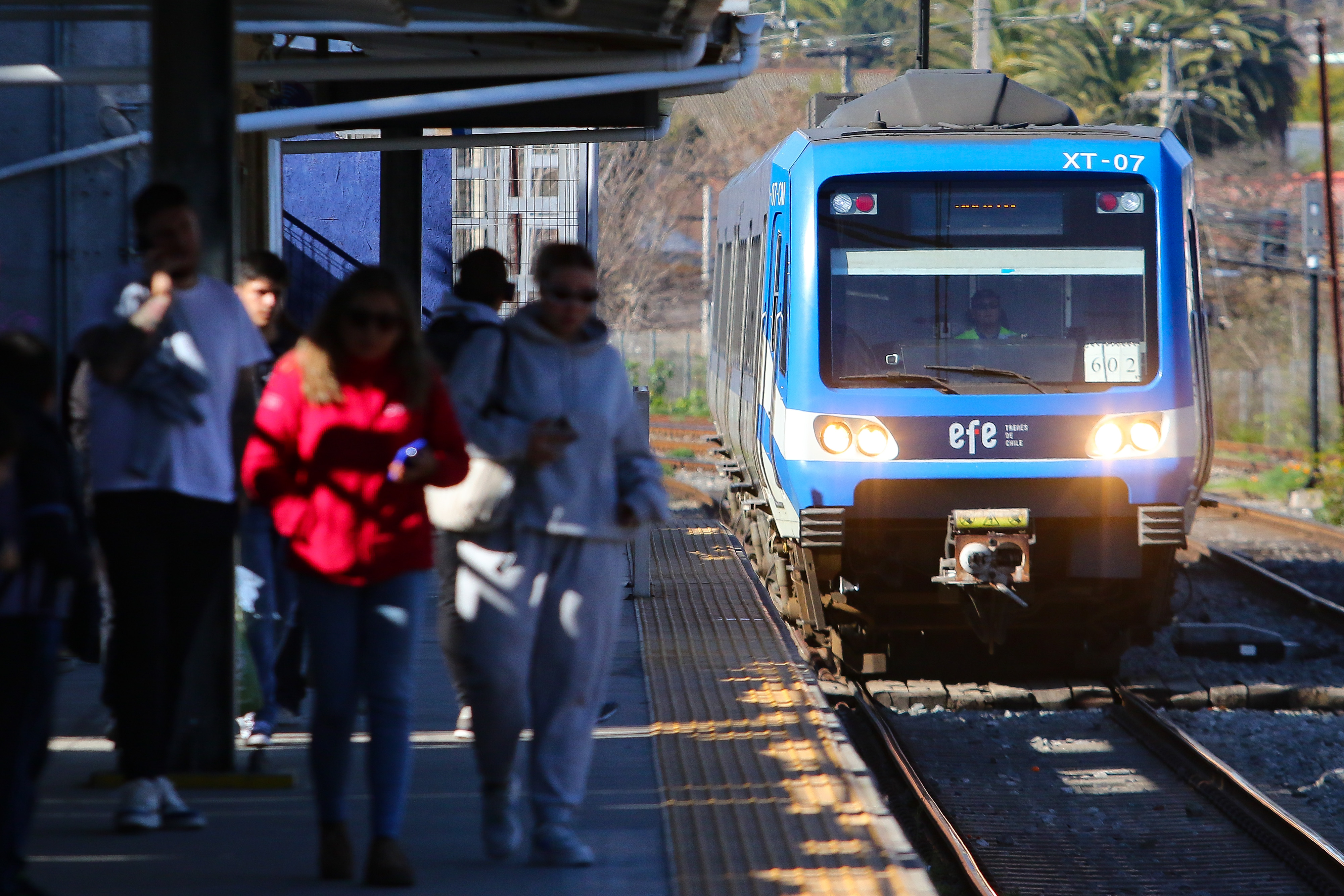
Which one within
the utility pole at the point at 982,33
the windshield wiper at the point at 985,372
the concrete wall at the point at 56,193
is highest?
the utility pole at the point at 982,33

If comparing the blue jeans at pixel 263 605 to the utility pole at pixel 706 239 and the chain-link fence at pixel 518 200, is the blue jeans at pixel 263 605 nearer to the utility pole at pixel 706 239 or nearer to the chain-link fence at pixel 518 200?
the chain-link fence at pixel 518 200

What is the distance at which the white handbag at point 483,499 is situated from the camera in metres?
4.30

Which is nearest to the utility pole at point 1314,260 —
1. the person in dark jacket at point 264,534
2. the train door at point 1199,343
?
the train door at point 1199,343

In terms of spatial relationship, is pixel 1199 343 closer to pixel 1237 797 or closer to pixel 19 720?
pixel 1237 797

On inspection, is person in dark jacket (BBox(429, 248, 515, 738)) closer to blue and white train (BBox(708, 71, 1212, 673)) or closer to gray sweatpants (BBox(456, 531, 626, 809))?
gray sweatpants (BBox(456, 531, 626, 809))

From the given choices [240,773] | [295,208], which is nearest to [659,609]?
[240,773]

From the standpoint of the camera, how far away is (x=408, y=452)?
13.1ft

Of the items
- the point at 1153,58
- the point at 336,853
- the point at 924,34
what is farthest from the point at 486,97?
the point at 1153,58

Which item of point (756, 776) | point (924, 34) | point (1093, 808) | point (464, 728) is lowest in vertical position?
point (1093, 808)

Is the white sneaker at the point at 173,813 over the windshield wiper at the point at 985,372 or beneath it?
beneath

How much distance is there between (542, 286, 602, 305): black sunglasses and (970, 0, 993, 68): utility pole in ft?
42.5

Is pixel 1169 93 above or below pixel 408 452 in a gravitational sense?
above

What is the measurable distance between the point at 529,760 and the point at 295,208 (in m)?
11.3

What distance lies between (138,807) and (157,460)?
975 millimetres
